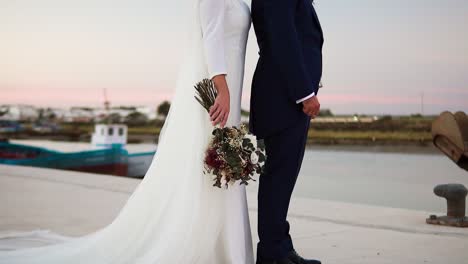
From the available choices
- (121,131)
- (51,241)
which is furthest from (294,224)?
(121,131)

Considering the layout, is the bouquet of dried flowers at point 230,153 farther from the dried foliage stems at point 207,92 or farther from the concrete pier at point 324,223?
the concrete pier at point 324,223

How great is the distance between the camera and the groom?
2826 millimetres

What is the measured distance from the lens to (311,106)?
9.30 feet

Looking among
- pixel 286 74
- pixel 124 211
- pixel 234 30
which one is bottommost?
pixel 124 211

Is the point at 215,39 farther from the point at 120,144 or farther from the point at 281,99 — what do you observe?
the point at 120,144

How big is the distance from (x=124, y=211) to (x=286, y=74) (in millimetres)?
1067

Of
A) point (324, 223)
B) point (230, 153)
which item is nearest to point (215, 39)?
point (230, 153)

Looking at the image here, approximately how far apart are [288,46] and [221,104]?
37cm

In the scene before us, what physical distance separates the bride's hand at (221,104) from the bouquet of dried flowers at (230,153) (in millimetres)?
34

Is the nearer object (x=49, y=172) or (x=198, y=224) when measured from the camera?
(x=198, y=224)

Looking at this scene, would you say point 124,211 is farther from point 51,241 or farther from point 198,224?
point 51,241

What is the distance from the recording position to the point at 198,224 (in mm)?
2912

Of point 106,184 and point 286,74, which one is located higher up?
point 286,74

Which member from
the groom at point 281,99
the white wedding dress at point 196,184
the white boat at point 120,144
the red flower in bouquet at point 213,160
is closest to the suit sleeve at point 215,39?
the white wedding dress at point 196,184
